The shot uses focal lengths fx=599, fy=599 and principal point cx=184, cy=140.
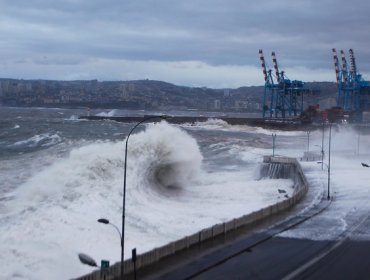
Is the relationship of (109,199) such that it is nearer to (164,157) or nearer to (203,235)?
(203,235)

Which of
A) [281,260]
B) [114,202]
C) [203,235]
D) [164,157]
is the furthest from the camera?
[164,157]

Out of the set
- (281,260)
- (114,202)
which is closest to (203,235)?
(281,260)

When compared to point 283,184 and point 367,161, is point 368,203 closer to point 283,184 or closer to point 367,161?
point 283,184

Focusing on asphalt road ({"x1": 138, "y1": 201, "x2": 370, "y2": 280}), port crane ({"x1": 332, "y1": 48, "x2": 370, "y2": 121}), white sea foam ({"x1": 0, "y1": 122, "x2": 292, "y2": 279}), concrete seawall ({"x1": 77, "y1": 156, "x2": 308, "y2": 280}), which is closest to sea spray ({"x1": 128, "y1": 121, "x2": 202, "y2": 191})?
white sea foam ({"x1": 0, "y1": 122, "x2": 292, "y2": 279})

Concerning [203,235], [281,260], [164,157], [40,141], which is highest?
[164,157]

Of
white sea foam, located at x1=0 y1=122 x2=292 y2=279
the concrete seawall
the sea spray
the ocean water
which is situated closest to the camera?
the concrete seawall

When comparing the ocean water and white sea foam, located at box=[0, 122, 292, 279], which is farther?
the ocean water

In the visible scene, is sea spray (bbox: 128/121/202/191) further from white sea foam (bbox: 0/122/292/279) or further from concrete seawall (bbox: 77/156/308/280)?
concrete seawall (bbox: 77/156/308/280)

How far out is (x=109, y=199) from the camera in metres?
33.0

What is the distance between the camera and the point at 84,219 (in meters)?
28.4

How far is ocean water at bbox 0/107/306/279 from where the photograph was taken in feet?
75.8

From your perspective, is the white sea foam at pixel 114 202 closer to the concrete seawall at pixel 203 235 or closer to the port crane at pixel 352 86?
the concrete seawall at pixel 203 235

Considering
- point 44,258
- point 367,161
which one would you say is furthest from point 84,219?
point 367,161

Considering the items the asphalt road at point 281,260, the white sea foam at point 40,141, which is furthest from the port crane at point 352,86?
the asphalt road at point 281,260
